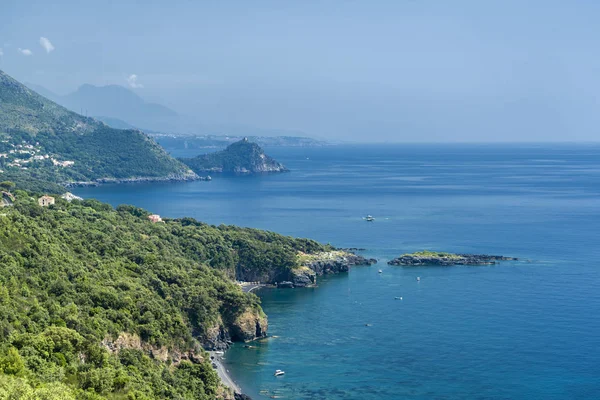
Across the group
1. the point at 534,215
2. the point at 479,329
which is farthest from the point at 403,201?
the point at 479,329

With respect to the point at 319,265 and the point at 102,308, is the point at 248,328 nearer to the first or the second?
the point at 102,308

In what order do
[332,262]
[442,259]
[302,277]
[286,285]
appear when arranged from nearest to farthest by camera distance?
[286,285] → [302,277] → [332,262] → [442,259]

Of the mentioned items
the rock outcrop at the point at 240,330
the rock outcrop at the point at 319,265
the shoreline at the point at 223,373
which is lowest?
the shoreline at the point at 223,373

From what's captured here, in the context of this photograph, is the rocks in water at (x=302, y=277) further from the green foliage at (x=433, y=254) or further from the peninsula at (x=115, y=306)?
the green foliage at (x=433, y=254)

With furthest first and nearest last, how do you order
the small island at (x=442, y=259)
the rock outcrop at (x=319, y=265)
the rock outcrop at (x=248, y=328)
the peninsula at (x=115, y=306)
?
1. the small island at (x=442, y=259)
2. the rock outcrop at (x=319, y=265)
3. the rock outcrop at (x=248, y=328)
4. the peninsula at (x=115, y=306)

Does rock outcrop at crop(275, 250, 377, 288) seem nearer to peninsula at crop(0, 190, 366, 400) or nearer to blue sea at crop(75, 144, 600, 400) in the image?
peninsula at crop(0, 190, 366, 400)

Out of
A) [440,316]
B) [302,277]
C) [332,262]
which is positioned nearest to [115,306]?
[440,316]

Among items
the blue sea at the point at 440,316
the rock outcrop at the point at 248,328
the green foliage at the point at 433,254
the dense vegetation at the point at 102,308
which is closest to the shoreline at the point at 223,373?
the blue sea at the point at 440,316

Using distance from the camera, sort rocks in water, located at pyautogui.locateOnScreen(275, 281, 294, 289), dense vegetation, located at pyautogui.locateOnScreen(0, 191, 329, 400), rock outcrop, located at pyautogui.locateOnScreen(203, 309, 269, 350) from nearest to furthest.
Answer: dense vegetation, located at pyautogui.locateOnScreen(0, 191, 329, 400) → rock outcrop, located at pyautogui.locateOnScreen(203, 309, 269, 350) → rocks in water, located at pyautogui.locateOnScreen(275, 281, 294, 289)

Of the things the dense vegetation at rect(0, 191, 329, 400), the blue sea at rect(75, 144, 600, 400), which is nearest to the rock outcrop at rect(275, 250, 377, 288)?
the blue sea at rect(75, 144, 600, 400)
